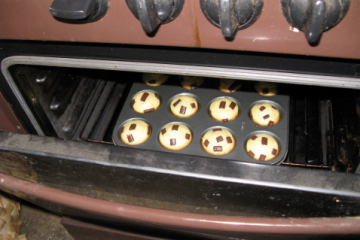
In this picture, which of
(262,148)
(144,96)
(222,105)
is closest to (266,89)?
(222,105)

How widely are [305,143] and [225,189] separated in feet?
2.75

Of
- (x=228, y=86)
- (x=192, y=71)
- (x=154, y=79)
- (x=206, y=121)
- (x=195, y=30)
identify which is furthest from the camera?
(x=154, y=79)

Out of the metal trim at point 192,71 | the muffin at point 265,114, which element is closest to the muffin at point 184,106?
the muffin at point 265,114

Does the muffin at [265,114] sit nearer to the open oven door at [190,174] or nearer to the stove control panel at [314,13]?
the open oven door at [190,174]

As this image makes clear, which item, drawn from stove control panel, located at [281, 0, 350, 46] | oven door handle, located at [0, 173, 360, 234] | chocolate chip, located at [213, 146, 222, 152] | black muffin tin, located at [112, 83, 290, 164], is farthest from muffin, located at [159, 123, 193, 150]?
stove control panel, located at [281, 0, 350, 46]

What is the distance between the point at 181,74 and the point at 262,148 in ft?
2.55

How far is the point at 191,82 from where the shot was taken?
171 centimetres

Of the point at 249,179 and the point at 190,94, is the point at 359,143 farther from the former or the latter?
the point at 190,94

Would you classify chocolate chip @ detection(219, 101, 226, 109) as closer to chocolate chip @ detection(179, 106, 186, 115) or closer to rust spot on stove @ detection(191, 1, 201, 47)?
chocolate chip @ detection(179, 106, 186, 115)

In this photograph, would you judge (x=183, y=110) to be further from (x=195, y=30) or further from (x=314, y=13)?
(x=314, y=13)

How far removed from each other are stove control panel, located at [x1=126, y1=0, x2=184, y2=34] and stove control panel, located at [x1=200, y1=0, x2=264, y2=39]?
0.07 meters

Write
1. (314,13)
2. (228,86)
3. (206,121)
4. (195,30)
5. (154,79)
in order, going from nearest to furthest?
(314,13) < (195,30) < (206,121) < (228,86) < (154,79)

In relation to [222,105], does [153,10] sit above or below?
above

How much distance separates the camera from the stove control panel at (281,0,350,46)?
1.73 ft
